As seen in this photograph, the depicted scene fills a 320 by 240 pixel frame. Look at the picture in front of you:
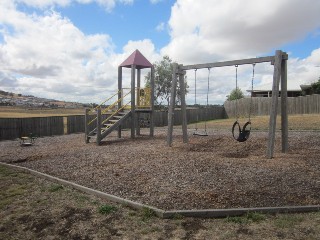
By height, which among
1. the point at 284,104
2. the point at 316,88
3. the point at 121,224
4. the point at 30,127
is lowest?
the point at 121,224

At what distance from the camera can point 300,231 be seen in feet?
15.7

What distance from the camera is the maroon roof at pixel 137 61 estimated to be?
54.4 ft

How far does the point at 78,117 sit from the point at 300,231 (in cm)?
2023

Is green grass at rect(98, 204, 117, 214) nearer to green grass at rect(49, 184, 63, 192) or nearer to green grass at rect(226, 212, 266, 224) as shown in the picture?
green grass at rect(49, 184, 63, 192)

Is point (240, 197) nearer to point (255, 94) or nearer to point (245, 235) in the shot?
point (245, 235)

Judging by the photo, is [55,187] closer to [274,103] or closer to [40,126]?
[274,103]

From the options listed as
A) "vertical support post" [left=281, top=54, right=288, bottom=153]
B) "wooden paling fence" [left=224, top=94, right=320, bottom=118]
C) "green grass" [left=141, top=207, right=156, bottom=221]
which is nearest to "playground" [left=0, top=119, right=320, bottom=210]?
"green grass" [left=141, top=207, right=156, bottom=221]

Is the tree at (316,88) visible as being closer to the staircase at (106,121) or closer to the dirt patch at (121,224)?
the staircase at (106,121)

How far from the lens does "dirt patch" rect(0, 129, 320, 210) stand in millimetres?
6086

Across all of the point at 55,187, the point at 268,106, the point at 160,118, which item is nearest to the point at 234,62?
the point at 55,187

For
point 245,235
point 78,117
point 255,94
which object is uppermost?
point 255,94

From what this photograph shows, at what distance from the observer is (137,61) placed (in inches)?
655

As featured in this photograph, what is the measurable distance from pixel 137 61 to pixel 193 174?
33.3ft

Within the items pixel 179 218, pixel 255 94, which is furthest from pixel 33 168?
pixel 255 94
